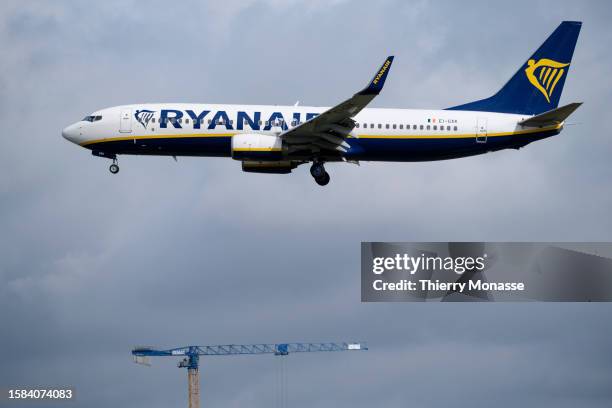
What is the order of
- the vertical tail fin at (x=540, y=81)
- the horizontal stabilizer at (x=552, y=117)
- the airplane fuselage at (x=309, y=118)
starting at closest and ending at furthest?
1. the horizontal stabilizer at (x=552, y=117)
2. the airplane fuselage at (x=309, y=118)
3. the vertical tail fin at (x=540, y=81)

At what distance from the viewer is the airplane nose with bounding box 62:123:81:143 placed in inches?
2945

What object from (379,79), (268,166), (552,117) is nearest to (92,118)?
(268,166)

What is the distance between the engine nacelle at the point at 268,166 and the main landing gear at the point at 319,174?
1.55 metres

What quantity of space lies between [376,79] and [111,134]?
17948 millimetres

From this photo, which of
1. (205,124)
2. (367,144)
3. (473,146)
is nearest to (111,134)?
(205,124)

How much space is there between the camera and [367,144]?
7112cm

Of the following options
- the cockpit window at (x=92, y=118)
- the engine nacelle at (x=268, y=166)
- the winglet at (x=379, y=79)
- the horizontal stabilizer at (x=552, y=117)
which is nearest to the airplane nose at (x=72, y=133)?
the cockpit window at (x=92, y=118)

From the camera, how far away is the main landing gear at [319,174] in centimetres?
7194

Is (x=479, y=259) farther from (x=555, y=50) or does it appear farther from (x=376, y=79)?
(x=555, y=50)

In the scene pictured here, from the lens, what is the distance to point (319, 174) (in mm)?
71938

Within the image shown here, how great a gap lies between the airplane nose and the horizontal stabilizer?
27.7 meters

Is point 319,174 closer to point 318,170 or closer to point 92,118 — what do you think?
point 318,170

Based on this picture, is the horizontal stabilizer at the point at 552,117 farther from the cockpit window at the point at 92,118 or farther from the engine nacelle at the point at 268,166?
the cockpit window at the point at 92,118

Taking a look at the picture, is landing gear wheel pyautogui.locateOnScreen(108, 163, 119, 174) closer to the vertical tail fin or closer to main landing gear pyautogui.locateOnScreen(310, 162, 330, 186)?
main landing gear pyautogui.locateOnScreen(310, 162, 330, 186)
